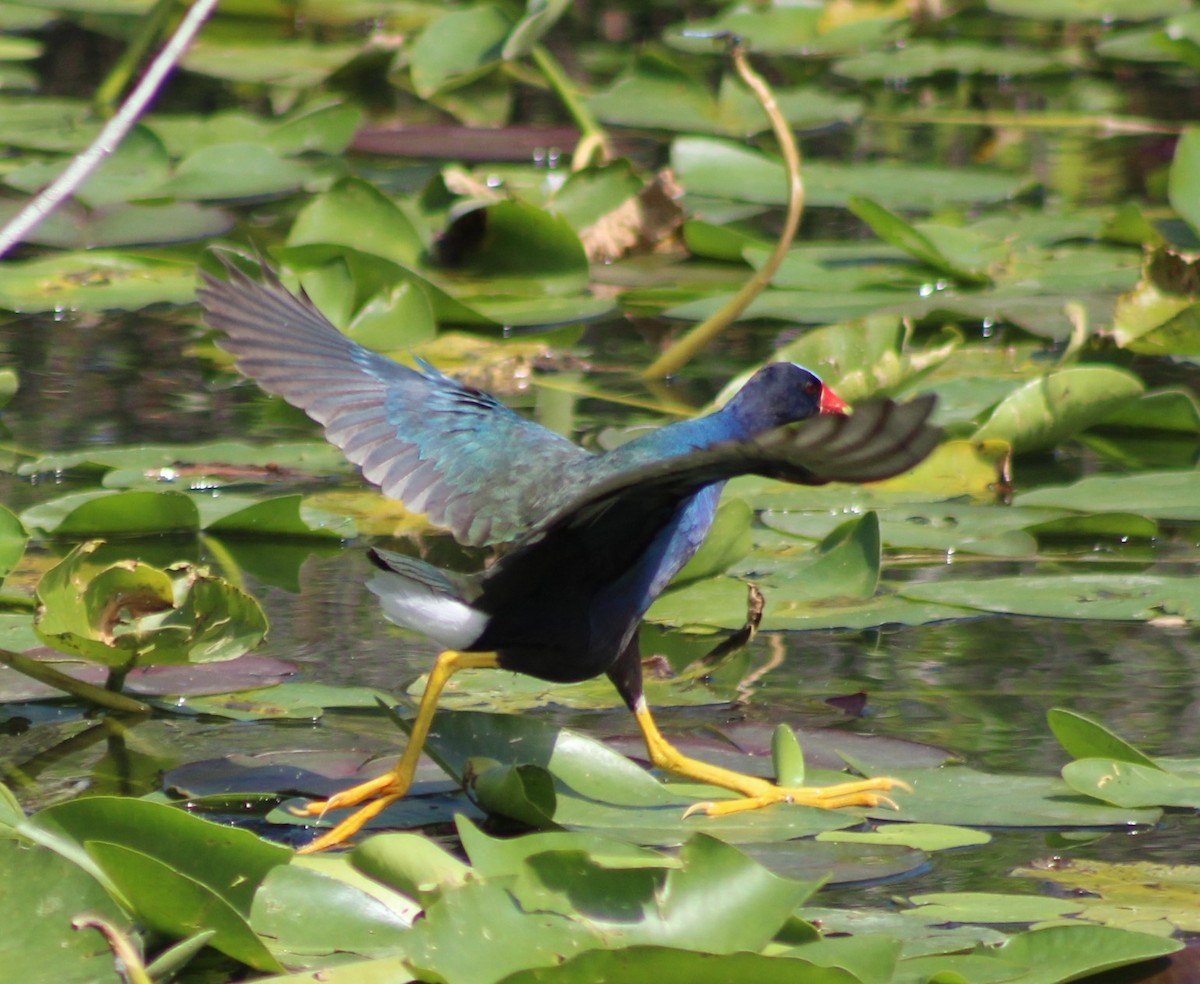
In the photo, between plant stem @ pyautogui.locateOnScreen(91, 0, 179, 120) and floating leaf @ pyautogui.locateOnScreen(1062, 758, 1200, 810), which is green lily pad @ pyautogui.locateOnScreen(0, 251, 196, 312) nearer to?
plant stem @ pyautogui.locateOnScreen(91, 0, 179, 120)

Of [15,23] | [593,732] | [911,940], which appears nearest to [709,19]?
[15,23]

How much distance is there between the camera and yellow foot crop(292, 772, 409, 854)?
221cm

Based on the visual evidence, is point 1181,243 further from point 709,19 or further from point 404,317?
point 709,19

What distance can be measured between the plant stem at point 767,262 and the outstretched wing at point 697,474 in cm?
144

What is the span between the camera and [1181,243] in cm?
484

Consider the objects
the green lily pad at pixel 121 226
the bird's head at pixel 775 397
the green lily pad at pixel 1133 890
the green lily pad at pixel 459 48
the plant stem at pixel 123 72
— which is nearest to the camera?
the green lily pad at pixel 1133 890

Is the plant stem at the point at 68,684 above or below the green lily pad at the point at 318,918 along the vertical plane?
below

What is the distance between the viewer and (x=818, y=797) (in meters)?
2.24

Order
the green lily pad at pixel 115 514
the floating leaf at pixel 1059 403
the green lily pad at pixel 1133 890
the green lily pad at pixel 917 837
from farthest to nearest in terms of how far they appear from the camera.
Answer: the floating leaf at pixel 1059 403, the green lily pad at pixel 115 514, the green lily pad at pixel 917 837, the green lily pad at pixel 1133 890

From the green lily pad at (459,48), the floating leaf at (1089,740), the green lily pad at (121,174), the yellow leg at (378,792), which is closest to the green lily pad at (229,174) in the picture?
the green lily pad at (121,174)

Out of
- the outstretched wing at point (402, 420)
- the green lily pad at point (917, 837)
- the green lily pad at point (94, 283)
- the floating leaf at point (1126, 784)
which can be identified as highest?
the outstretched wing at point (402, 420)

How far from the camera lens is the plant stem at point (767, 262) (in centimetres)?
356

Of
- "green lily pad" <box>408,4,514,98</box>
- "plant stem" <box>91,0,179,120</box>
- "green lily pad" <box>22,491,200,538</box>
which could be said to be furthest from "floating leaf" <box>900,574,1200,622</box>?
"plant stem" <box>91,0,179,120</box>

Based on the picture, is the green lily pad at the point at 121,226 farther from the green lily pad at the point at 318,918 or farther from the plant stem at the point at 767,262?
the green lily pad at the point at 318,918
